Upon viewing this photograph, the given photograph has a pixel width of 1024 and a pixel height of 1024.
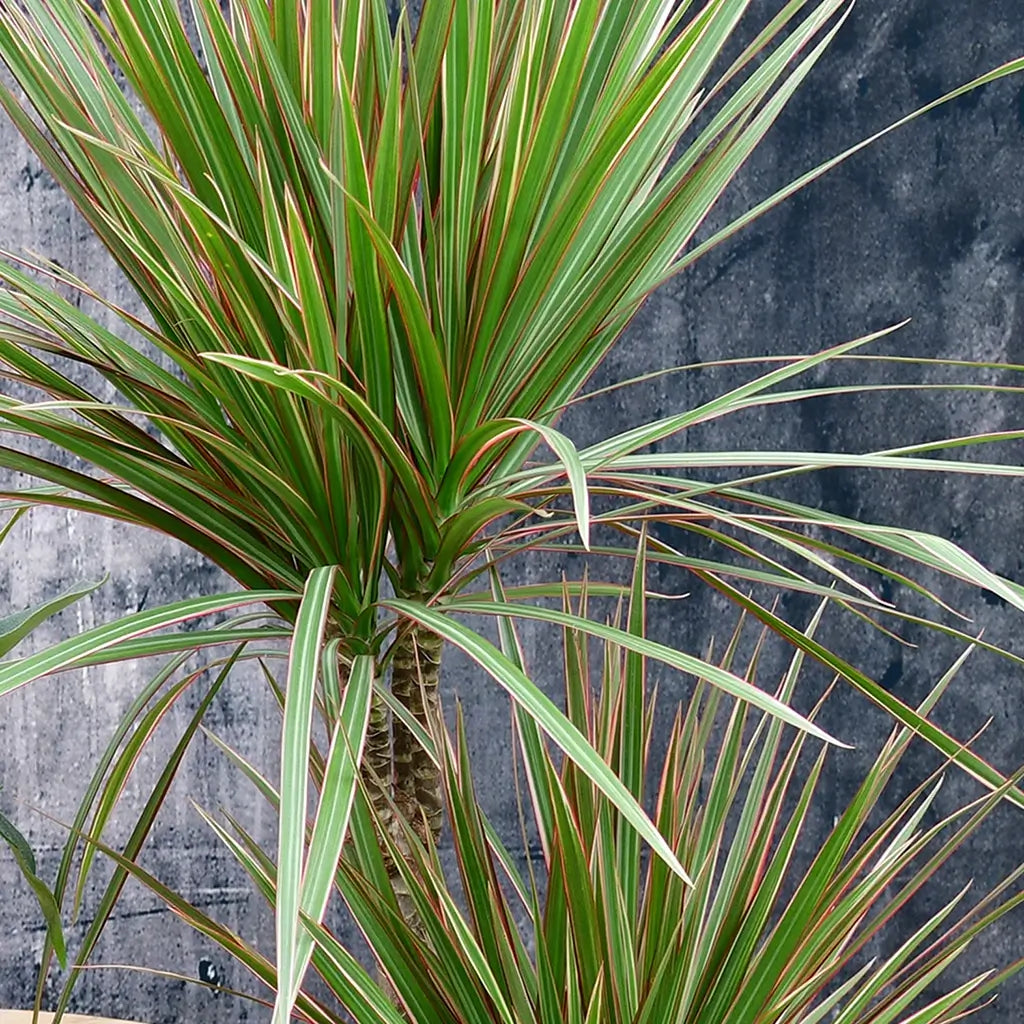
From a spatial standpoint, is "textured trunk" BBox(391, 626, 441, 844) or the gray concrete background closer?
"textured trunk" BBox(391, 626, 441, 844)

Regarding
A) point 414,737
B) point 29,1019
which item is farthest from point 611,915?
point 29,1019

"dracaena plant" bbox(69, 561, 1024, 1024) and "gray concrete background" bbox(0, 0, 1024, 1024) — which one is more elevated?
"gray concrete background" bbox(0, 0, 1024, 1024)

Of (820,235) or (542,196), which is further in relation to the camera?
(820,235)

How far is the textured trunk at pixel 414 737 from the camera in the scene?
0.77 metres

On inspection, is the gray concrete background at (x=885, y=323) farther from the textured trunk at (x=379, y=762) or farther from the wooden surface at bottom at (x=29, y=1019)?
the textured trunk at (x=379, y=762)

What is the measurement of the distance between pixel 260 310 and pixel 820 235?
94cm

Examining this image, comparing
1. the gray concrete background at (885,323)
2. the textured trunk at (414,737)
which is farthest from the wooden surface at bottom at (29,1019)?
the textured trunk at (414,737)

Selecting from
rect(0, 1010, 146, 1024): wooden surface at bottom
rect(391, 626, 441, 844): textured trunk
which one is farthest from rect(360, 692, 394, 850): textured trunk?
rect(0, 1010, 146, 1024): wooden surface at bottom

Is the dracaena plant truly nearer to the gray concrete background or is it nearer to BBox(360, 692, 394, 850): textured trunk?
BBox(360, 692, 394, 850): textured trunk

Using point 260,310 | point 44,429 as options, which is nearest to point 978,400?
point 260,310

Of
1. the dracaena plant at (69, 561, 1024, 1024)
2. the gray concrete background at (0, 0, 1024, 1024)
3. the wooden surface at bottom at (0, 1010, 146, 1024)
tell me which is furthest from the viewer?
the gray concrete background at (0, 0, 1024, 1024)

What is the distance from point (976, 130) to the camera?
1329mm

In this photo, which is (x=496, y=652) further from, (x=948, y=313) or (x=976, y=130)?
(x=976, y=130)

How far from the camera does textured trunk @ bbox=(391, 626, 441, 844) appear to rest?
773mm
